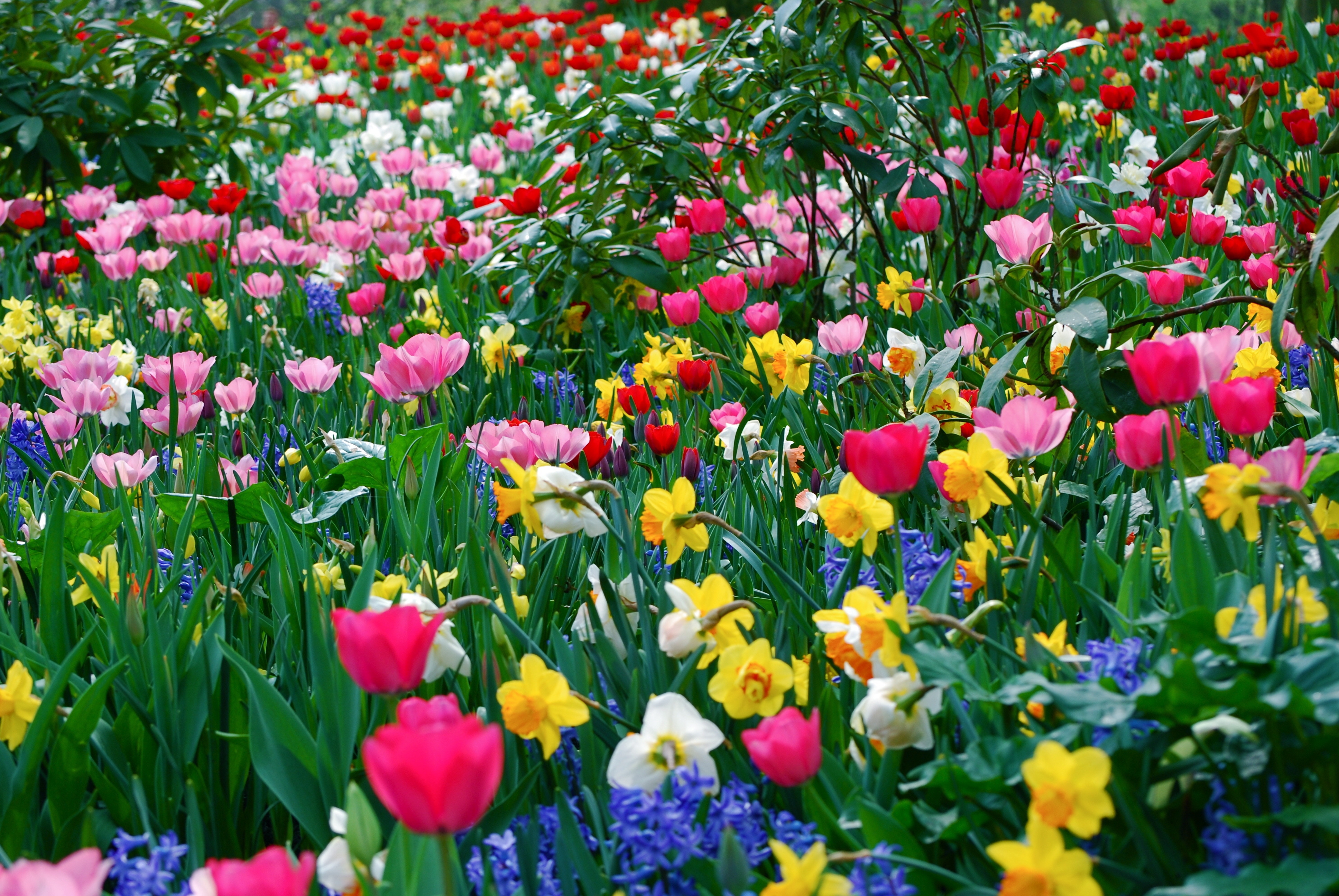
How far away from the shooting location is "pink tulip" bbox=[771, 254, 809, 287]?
271cm

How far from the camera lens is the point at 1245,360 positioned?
A: 1576 millimetres

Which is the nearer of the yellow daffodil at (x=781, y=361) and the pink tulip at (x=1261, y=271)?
the yellow daffodil at (x=781, y=361)

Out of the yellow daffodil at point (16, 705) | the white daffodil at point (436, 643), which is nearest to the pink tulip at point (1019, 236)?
the white daffodil at point (436, 643)

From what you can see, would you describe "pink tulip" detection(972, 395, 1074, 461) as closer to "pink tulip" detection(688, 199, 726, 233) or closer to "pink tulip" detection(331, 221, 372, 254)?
"pink tulip" detection(688, 199, 726, 233)

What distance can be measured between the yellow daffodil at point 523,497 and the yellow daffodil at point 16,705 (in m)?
0.47

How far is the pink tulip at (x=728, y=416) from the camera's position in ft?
6.12

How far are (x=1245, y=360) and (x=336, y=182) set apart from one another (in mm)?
3807

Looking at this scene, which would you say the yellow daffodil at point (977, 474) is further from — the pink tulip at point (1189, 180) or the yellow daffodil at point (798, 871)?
the pink tulip at point (1189, 180)

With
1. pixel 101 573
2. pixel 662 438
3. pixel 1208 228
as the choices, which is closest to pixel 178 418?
pixel 101 573

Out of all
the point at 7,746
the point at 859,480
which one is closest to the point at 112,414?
the point at 7,746

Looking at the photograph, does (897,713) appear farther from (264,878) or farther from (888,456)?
(264,878)

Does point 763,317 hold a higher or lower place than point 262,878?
lower

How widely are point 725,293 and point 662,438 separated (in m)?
0.70

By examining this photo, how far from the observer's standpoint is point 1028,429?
1.21 metres
